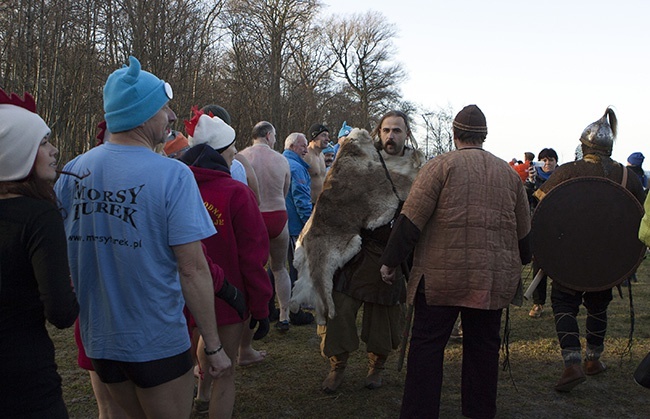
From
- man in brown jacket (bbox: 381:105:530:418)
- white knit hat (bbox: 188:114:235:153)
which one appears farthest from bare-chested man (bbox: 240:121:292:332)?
man in brown jacket (bbox: 381:105:530:418)

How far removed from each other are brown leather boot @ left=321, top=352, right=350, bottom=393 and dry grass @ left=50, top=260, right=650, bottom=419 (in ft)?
0.18

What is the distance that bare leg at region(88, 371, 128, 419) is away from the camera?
2.49 m

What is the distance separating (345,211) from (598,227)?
1832mm

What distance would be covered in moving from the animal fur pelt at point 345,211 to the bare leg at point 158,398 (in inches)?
79.9

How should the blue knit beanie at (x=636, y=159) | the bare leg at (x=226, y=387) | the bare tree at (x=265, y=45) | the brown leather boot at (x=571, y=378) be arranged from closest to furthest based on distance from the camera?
1. the bare leg at (x=226, y=387)
2. the brown leather boot at (x=571, y=378)
3. the blue knit beanie at (x=636, y=159)
4. the bare tree at (x=265, y=45)

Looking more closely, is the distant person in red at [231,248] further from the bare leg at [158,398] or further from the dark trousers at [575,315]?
the dark trousers at [575,315]

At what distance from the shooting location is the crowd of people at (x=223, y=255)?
6.29ft

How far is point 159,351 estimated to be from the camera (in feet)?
6.98

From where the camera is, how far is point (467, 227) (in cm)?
335

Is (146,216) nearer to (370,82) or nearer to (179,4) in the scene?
(179,4)

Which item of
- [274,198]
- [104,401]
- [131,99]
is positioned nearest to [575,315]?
[274,198]

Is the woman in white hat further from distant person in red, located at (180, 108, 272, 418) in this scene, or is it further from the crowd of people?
distant person in red, located at (180, 108, 272, 418)

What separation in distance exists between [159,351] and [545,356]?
4119 mm

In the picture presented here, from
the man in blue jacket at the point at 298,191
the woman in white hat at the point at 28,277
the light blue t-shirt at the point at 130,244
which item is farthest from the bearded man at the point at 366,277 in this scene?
the woman in white hat at the point at 28,277
